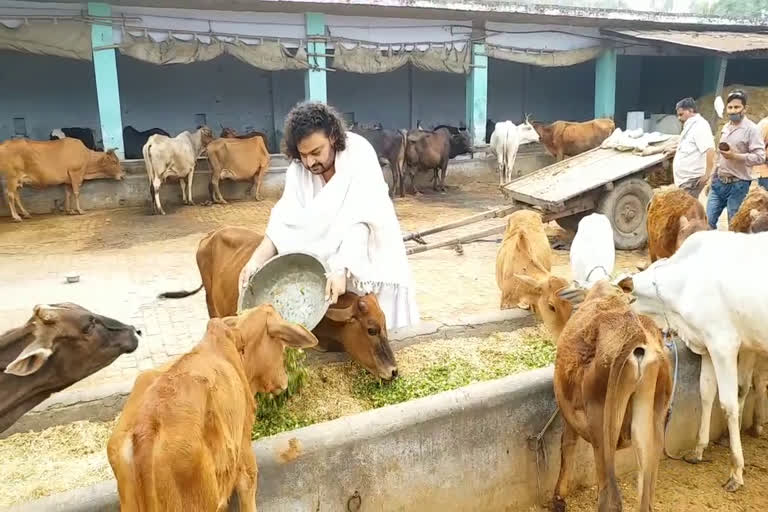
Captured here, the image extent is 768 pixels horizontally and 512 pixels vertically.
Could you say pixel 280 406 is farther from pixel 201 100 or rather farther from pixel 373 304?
pixel 201 100

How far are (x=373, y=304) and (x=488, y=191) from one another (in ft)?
42.1

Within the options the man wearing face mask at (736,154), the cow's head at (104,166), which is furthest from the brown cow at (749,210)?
the cow's head at (104,166)

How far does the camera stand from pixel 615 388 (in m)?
2.70

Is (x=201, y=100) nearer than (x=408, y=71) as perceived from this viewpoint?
Yes

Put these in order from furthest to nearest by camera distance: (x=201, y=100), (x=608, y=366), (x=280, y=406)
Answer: (x=201, y=100), (x=280, y=406), (x=608, y=366)

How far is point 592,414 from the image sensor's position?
285cm

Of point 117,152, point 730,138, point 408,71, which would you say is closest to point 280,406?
point 730,138

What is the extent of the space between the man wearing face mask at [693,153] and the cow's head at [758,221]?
213cm

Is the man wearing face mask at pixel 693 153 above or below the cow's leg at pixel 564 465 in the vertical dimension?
above

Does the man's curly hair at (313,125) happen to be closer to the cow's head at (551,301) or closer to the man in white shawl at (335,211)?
the man in white shawl at (335,211)

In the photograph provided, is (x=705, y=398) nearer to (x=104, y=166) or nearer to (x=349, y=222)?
(x=349, y=222)

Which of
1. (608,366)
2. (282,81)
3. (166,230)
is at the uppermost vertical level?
(282,81)

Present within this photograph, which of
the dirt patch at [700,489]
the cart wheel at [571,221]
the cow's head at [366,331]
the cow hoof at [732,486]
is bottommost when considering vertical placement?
the dirt patch at [700,489]

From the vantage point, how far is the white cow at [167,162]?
41.7 ft
